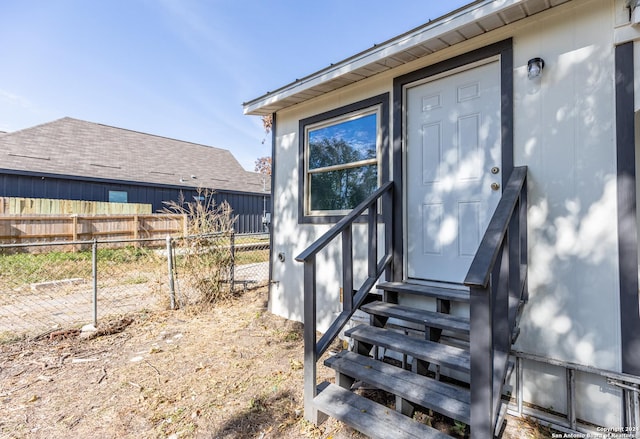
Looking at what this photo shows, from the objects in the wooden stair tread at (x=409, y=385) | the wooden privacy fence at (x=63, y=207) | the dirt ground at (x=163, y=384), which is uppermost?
the wooden privacy fence at (x=63, y=207)

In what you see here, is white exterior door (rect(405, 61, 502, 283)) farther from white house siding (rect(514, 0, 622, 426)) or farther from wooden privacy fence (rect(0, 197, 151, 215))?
wooden privacy fence (rect(0, 197, 151, 215))

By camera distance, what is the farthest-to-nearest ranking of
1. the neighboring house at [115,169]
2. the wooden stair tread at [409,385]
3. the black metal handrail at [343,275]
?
the neighboring house at [115,169]
the black metal handrail at [343,275]
the wooden stair tread at [409,385]

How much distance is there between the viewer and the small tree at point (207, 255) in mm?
4742

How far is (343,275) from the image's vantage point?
2.62 metres

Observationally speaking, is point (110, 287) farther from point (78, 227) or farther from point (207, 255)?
point (78, 227)

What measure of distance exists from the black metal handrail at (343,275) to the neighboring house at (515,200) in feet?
0.06

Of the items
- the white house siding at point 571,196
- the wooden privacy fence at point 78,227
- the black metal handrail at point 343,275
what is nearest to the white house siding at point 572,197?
the white house siding at point 571,196

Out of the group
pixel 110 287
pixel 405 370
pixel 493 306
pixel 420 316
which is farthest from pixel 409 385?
pixel 110 287

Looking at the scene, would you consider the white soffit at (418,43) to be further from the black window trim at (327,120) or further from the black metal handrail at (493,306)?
the black metal handrail at (493,306)

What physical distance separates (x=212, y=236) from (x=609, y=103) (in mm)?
4798

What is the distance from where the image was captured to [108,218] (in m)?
10.1

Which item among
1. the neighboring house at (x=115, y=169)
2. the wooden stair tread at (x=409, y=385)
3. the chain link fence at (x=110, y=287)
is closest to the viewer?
the wooden stair tread at (x=409, y=385)

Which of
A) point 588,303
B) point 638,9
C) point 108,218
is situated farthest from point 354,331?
point 108,218

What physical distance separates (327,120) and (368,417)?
10.6 ft
